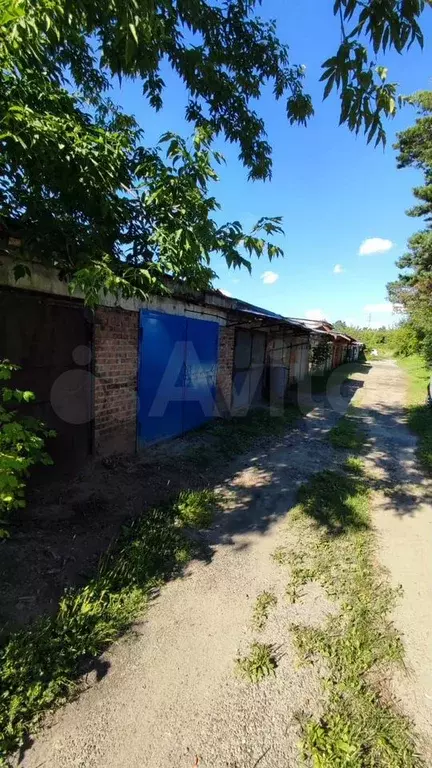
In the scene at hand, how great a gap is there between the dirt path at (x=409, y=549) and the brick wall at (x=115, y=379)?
3.54 m

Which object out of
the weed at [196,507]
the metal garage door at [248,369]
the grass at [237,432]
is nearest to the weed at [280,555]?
the weed at [196,507]

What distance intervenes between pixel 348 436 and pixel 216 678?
6.26 m

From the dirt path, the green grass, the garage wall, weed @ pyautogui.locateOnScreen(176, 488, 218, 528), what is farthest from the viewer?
the green grass

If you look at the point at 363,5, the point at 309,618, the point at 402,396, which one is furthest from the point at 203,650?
the point at 402,396

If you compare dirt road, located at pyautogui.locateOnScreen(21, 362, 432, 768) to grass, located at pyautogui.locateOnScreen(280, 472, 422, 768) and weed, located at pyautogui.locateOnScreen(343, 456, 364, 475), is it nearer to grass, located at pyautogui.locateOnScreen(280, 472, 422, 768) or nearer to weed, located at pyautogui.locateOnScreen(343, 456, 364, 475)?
grass, located at pyautogui.locateOnScreen(280, 472, 422, 768)

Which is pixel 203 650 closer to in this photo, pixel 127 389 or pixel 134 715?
pixel 134 715

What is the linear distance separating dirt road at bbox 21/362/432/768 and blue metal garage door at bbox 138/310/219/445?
257 cm

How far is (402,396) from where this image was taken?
14109 mm

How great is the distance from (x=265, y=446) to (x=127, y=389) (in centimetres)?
290

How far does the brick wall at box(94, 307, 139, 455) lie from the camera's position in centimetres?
470

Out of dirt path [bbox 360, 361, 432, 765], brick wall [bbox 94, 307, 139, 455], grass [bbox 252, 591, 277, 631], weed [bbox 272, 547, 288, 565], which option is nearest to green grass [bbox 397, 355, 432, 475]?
dirt path [bbox 360, 361, 432, 765]

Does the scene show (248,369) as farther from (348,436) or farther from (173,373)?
(173,373)

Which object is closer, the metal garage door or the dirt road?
the dirt road

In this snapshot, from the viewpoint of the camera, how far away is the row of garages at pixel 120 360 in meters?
3.71
